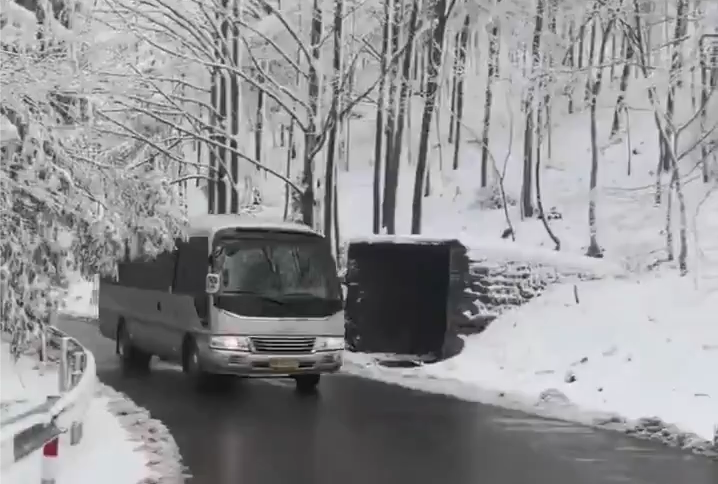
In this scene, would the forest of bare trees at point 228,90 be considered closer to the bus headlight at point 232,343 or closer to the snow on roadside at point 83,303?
the bus headlight at point 232,343

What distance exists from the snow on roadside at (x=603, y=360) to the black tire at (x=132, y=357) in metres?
3.85

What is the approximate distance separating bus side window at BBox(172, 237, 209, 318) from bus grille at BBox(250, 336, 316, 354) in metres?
0.97

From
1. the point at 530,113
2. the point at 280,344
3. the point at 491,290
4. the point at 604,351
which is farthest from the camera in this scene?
the point at 530,113

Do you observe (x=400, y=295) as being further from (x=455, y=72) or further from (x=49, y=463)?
(x=455, y=72)

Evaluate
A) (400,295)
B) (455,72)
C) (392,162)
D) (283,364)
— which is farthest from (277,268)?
(455,72)

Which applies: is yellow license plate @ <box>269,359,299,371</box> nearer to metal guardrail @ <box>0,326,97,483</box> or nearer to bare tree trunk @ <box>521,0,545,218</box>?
metal guardrail @ <box>0,326,97,483</box>

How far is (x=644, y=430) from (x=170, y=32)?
50.3ft

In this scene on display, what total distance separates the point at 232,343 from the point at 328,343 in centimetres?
144

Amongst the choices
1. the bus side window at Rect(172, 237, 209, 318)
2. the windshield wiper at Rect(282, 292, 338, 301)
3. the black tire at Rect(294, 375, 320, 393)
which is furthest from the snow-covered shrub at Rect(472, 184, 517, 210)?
the windshield wiper at Rect(282, 292, 338, 301)

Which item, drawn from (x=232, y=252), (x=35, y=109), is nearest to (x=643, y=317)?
(x=232, y=252)

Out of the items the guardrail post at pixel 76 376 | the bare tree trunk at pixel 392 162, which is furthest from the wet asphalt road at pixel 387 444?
the bare tree trunk at pixel 392 162

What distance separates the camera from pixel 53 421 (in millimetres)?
8320

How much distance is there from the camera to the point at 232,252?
1555 centimetres

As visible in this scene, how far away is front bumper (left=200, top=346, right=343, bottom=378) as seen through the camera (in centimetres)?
1495
